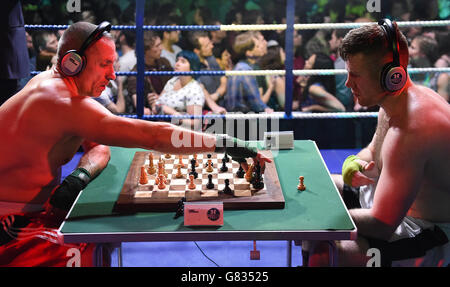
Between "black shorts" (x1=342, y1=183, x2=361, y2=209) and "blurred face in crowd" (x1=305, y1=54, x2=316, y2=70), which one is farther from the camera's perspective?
"blurred face in crowd" (x1=305, y1=54, x2=316, y2=70)

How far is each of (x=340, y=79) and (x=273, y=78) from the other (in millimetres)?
654

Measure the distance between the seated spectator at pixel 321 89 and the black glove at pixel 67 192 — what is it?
10.5 ft

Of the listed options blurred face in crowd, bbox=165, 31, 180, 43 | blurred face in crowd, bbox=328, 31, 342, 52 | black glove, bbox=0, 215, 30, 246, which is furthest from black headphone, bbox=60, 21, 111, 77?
blurred face in crowd, bbox=328, 31, 342, 52

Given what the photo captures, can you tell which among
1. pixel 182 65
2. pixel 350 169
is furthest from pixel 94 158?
pixel 182 65

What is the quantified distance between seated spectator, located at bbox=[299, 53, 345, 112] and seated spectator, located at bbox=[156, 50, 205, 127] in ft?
3.55

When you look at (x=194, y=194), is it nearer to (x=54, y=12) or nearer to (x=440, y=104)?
(x=440, y=104)

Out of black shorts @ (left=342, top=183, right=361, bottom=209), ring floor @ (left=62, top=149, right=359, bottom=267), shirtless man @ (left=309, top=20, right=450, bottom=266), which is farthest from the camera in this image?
ring floor @ (left=62, top=149, right=359, bottom=267)

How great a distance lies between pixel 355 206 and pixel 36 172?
1582 millimetres

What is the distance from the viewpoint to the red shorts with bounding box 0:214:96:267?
6.94 feet

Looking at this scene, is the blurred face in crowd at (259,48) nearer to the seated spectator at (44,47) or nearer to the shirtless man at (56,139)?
the seated spectator at (44,47)

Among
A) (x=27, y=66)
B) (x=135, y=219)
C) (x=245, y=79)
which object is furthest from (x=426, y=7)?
(x=135, y=219)

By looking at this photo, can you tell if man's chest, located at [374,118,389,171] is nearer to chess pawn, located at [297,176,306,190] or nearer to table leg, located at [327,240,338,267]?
chess pawn, located at [297,176,306,190]

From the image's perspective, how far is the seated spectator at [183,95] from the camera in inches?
188

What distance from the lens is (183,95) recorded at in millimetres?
4820
